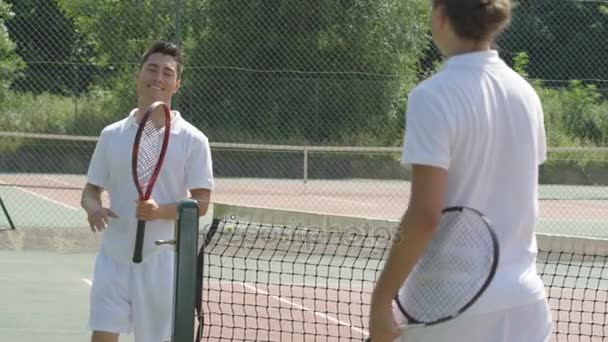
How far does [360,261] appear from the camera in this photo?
1112 centimetres

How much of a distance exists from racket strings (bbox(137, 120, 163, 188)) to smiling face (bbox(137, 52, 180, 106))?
122 millimetres

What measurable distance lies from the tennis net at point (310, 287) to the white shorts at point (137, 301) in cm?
17

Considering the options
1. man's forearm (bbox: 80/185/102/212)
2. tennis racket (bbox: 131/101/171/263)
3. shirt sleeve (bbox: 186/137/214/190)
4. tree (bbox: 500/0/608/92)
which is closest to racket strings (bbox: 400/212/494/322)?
tennis racket (bbox: 131/101/171/263)

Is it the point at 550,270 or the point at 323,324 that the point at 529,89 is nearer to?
the point at 323,324

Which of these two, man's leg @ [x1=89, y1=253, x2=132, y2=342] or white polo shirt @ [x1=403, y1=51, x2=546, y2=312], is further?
man's leg @ [x1=89, y1=253, x2=132, y2=342]

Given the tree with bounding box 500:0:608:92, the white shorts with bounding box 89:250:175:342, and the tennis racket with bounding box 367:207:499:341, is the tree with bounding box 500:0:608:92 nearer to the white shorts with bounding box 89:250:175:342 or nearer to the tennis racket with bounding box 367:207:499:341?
the white shorts with bounding box 89:250:175:342

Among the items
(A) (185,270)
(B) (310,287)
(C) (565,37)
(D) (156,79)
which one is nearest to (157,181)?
(D) (156,79)

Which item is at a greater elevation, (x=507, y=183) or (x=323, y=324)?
(x=507, y=183)

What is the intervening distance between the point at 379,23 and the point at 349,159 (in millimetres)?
1922

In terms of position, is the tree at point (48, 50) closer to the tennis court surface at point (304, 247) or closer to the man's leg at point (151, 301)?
the tennis court surface at point (304, 247)

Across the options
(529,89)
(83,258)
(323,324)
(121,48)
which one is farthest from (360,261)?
(529,89)

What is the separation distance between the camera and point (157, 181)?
15.9 ft

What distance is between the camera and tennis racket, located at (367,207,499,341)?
2754mm

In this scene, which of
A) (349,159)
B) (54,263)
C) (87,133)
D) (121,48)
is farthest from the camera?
(349,159)
